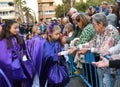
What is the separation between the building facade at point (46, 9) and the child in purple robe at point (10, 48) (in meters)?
101

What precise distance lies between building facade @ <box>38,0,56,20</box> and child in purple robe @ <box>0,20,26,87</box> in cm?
10083

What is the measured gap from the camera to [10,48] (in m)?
6.13

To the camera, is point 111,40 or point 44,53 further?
point 44,53

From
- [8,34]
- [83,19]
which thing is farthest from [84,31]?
[8,34]

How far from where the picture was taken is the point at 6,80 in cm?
612

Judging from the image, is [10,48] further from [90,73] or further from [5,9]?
[5,9]

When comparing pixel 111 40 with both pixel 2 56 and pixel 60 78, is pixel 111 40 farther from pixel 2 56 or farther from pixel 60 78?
pixel 2 56

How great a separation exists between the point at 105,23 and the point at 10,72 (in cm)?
177

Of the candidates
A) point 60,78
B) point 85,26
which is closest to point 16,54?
point 60,78

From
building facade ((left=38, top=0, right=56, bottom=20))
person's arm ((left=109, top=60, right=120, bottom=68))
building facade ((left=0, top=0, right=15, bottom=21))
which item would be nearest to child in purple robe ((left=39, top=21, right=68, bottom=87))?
person's arm ((left=109, top=60, right=120, bottom=68))

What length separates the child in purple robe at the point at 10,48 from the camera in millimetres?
6074

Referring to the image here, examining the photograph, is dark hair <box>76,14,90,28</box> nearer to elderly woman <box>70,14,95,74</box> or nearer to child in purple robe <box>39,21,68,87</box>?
elderly woman <box>70,14,95,74</box>

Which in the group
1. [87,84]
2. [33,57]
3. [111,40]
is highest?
[111,40]

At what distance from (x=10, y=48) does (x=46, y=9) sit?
10316 centimetres
